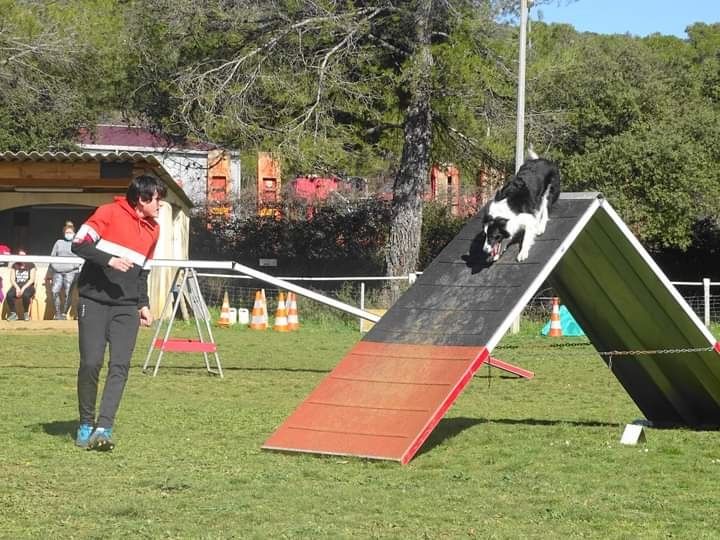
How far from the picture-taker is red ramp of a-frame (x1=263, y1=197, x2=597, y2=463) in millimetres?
6488

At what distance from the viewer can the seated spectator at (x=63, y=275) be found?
17716 mm

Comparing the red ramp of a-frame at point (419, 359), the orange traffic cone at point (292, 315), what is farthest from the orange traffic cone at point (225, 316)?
the red ramp of a-frame at point (419, 359)

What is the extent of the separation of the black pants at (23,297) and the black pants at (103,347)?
12.4 meters

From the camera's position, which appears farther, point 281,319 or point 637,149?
point 637,149

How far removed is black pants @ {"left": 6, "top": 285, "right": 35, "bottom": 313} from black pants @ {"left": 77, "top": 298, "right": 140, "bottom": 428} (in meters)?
12.4

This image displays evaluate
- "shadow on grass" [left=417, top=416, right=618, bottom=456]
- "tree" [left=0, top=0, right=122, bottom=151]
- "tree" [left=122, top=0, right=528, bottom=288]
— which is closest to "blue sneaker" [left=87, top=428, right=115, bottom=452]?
"shadow on grass" [left=417, top=416, right=618, bottom=456]

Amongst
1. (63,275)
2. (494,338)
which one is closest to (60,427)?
(494,338)

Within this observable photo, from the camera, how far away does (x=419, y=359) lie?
6.91 m

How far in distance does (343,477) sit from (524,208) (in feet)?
8.67

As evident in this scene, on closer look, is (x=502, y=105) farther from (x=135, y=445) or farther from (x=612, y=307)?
(x=135, y=445)

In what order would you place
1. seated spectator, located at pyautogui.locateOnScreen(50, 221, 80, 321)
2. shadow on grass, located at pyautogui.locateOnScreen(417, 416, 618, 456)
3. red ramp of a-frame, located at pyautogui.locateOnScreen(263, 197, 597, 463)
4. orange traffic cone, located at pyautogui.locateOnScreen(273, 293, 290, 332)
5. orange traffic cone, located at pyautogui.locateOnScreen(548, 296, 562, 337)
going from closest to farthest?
red ramp of a-frame, located at pyautogui.locateOnScreen(263, 197, 597, 463) → shadow on grass, located at pyautogui.locateOnScreen(417, 416, 618, 456) → seated spectator, located at pyautogui.locateOnScreen(50, 221, 80, 321) → orange traffic cone, located at pyautogui.locateOnScreen(548, 296, 562, 337) → orange traffic cone, located at pyautogui.locateOnScreen(273, 293, 290, 332)

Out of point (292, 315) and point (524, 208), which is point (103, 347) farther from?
point (292, 315)

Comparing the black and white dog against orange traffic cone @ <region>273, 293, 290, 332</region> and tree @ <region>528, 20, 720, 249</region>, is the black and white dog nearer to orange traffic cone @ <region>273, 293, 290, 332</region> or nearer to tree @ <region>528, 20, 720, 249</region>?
orange traffic cone @ <region>273, 293, 290, 332</region>

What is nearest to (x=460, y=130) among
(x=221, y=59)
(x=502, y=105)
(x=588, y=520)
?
(x=502, y=105)
